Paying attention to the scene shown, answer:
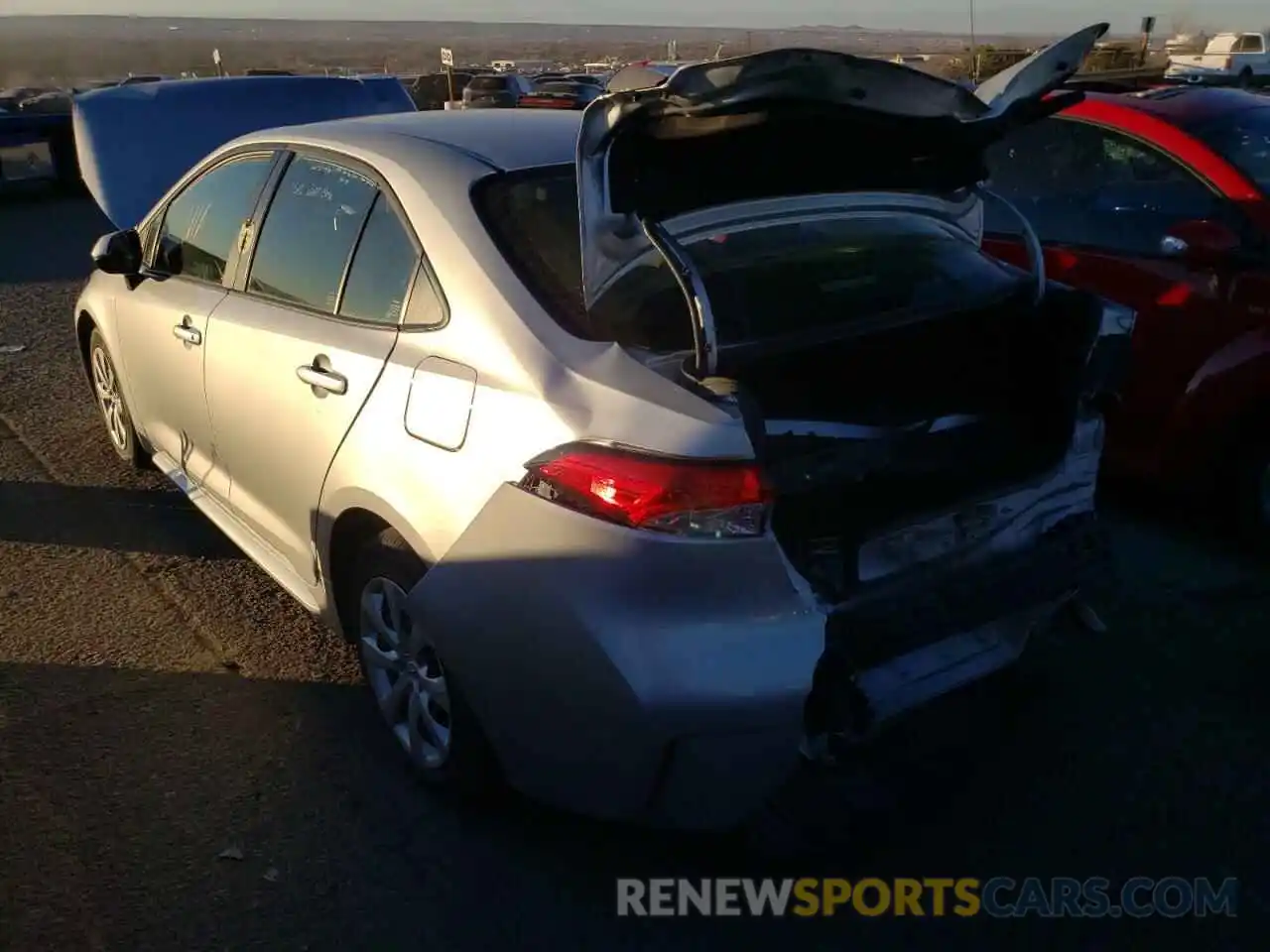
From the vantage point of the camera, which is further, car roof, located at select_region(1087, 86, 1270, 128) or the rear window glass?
car roof, located at select_region(1087, 86, 1270, 128)

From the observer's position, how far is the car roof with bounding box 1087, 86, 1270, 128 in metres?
4.96

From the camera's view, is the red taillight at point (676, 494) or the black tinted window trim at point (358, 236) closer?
the red taillight at point (676, 494)

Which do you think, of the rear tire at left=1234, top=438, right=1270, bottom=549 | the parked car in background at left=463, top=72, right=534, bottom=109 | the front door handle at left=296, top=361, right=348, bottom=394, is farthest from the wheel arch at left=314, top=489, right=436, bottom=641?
the parked car in background at left=463, top=72, right=534, bottom=109

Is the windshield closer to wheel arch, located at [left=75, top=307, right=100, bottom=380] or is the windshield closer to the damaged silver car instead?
the damaged silver car

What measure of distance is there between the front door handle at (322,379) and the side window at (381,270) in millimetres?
170

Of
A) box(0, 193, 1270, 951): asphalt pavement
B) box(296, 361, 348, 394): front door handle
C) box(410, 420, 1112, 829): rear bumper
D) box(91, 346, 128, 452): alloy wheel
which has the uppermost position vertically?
box(296, 361, 348, 394): front door handle

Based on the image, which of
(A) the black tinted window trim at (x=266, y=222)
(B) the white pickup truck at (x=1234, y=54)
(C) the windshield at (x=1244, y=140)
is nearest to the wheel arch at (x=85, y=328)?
(A) the black tinted window trim at (x=266, y=222)

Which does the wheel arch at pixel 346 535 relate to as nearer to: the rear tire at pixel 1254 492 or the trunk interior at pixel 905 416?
the trunk interior at pixel 905 416

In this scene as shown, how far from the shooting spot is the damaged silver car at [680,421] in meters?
2.53

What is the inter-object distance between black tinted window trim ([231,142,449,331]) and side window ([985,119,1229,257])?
7.94 ft

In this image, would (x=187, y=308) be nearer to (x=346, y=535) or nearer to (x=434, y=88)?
(x=346, y=535)

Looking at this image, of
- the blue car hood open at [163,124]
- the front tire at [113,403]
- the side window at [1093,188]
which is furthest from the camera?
the blue car hood open at [163,124]

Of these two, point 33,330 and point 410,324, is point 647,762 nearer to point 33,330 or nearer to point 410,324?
point 410,324

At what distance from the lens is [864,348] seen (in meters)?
2.87
